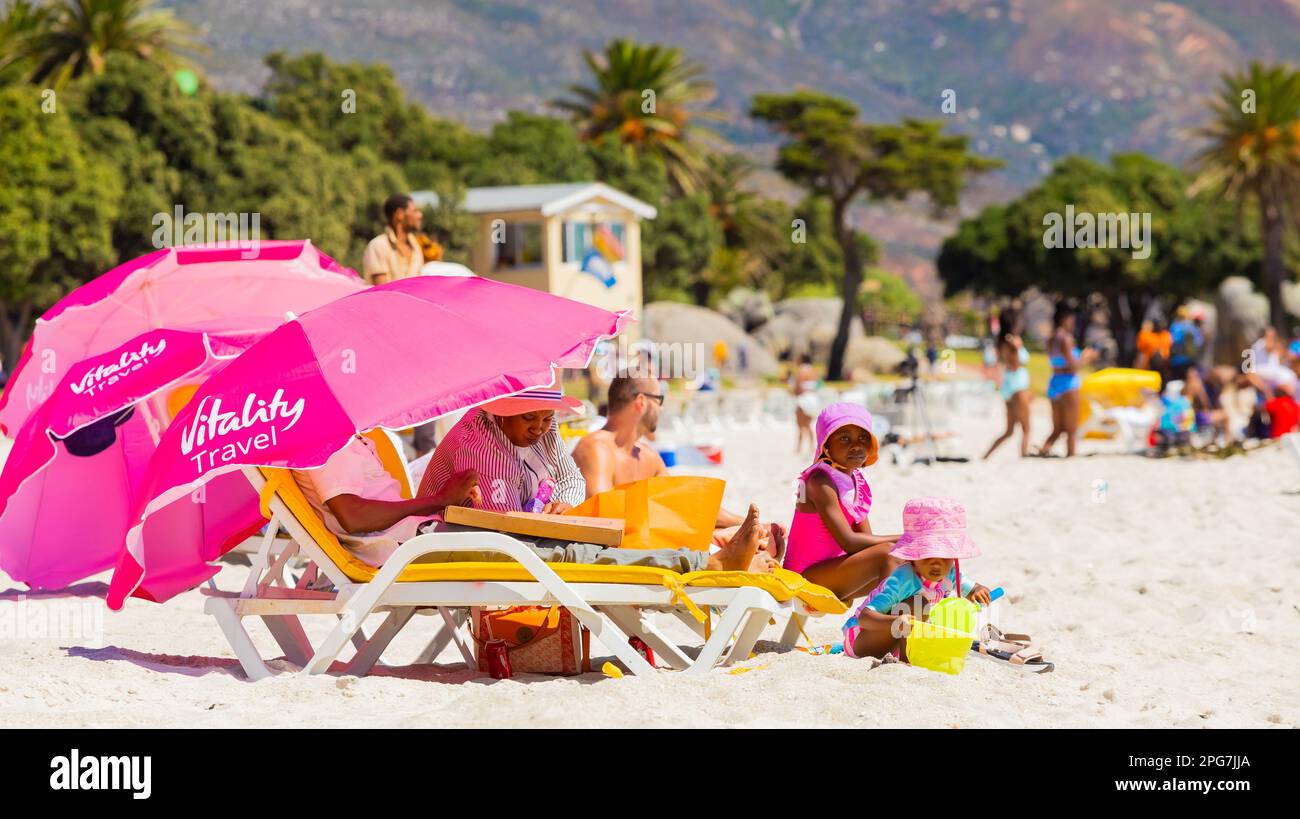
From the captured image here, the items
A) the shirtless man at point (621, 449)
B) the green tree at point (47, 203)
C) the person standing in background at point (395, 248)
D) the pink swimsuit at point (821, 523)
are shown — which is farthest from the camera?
the green tree at point (47, 203)

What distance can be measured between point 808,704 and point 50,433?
346cm

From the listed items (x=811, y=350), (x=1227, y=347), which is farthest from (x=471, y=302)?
(x=811, y=350)

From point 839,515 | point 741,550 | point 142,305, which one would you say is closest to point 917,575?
point 839,515

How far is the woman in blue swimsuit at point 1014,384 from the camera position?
45.9 ft

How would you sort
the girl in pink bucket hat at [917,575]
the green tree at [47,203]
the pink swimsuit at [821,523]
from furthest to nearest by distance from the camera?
the green tree at [47,203]
the pink swimsuit at [821,523]
the girl in pink bucket hat at [917,575]

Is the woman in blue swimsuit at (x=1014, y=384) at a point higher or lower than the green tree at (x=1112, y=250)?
lower

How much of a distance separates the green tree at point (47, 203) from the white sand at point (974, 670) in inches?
935

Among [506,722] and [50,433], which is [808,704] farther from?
[50,433]

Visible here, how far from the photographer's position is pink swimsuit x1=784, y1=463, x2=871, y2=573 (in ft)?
18.4

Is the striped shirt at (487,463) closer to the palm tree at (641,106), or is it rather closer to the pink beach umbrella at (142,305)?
the pink beach umbrella at (142,305)

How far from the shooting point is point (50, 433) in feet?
A: 20.5

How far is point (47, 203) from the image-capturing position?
29906mm

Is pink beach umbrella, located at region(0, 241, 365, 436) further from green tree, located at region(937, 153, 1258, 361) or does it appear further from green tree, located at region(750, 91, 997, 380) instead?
green tree, located at region(937, 153, 1258, 361)

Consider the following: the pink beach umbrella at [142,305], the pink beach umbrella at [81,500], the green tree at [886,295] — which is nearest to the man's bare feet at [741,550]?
the pink beach umbrella at [81,500]
